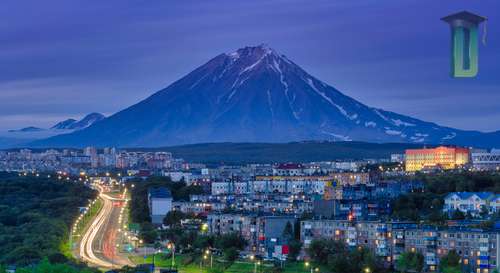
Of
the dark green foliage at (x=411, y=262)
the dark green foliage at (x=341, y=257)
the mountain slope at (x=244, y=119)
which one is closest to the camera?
the dark green foliage at (x=341, y=257)

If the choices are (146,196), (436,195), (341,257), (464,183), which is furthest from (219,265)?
(146,196)

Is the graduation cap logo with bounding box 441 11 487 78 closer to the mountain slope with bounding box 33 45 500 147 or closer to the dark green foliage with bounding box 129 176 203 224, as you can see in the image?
the dark green foliage with bounding box 129 176 203 224

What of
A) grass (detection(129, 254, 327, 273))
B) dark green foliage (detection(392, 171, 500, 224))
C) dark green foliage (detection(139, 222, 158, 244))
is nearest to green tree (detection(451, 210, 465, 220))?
dark green foliage (detection(392, 171, 500, 224))

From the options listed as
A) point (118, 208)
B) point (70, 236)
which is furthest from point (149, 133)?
point (70, 236)

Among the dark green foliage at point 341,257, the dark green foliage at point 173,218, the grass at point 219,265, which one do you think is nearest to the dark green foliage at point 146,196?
the dark green foliage at point 173,218

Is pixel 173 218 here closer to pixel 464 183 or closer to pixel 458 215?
pixel 464 183

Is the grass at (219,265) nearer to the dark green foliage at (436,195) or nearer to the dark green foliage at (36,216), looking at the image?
A: the dark green foliage at (36,216)
